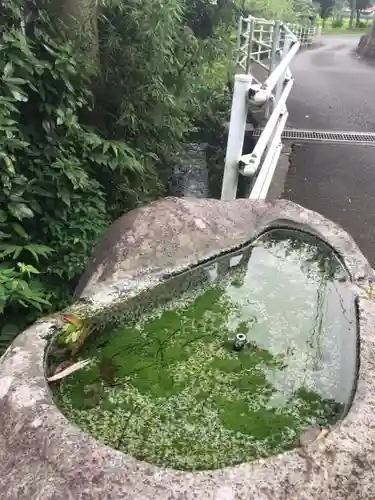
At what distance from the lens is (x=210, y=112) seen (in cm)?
685

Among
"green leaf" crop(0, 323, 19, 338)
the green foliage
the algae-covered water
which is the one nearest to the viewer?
the algae-covered water

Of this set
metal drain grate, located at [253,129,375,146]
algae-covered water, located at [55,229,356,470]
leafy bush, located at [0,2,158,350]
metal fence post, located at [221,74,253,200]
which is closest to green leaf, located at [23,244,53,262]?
leafy bush, located at [0,2,158,350]

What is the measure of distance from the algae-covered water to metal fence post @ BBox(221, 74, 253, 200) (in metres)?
0.91

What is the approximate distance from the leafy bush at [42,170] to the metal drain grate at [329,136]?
3519mm

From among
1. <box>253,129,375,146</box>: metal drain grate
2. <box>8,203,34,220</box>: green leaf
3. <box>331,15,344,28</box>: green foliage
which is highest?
<box>8,203,34,220</box>: green leaf

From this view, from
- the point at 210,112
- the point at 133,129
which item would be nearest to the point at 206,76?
the point at 210,112

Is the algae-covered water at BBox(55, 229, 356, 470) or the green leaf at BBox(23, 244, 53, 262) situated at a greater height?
the algae-covered water at BBox(55, 229, 356, 470)

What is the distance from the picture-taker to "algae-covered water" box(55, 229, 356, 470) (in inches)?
80.0

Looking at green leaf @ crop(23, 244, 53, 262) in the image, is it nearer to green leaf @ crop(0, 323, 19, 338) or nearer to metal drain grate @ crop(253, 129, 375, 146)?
green leaf @ crop(0, 323, 19, 338)

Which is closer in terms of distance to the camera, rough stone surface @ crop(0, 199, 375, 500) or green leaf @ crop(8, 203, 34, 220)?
rough stone surface @ crop(0, 199, 375, 500)

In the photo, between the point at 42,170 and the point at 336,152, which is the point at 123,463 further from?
the point at 336,152

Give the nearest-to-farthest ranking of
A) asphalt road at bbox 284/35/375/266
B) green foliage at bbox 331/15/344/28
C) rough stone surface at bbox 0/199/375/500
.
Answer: rough stone surface at bbox 0/199/375/500, asphalt road at bbox 284/35/375/266, green foliage at bbox 331/15/344/28

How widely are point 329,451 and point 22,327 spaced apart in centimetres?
197

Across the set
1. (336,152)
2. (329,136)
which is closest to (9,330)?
(336,152)
